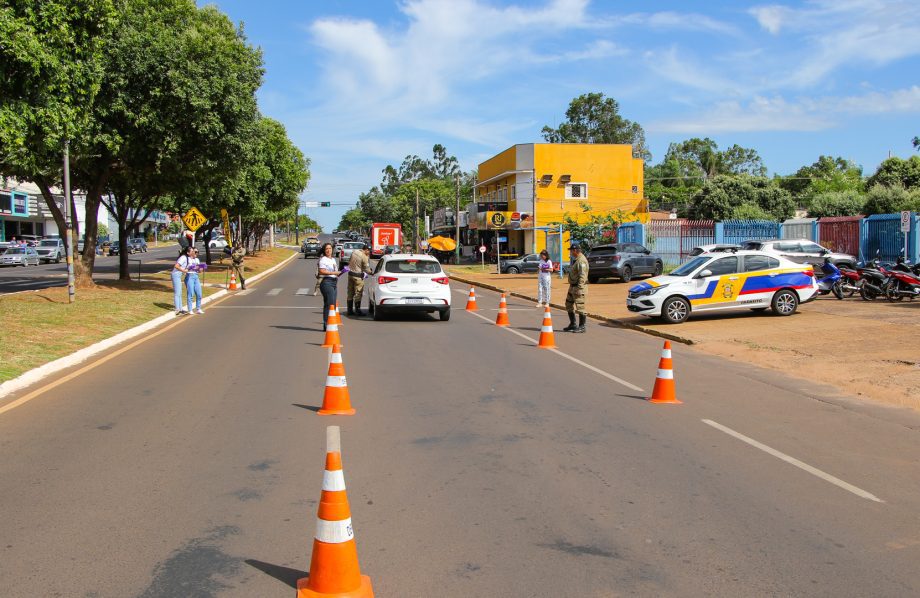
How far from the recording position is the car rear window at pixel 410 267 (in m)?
18.3

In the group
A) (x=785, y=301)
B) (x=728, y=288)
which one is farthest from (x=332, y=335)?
(x=785, y=301)

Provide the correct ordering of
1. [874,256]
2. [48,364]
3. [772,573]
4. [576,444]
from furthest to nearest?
[874,256] < [48,364] < [576,444] < [772,573]

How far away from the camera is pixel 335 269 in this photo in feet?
55.4

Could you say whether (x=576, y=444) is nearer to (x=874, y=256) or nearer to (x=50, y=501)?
(x=50, y=501)

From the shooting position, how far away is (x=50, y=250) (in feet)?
171

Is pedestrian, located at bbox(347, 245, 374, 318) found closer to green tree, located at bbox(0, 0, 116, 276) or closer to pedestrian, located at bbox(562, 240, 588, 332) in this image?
pedestrian, located at bbox(562, 240, 588, 332)

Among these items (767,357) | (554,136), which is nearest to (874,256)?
(767,357)

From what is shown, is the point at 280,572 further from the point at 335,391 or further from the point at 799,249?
the point at 799,249

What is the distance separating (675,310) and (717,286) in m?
1.12

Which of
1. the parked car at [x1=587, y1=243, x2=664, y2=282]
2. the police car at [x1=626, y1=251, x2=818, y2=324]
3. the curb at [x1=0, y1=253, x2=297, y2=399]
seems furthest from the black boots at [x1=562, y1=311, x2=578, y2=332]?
the parked car at [x1=587, y1=243, x2=664, y2=282]

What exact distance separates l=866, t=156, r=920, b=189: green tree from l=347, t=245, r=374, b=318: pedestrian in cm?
4375

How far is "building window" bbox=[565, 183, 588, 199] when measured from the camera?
56.9 m

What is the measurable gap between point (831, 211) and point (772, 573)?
52.3m

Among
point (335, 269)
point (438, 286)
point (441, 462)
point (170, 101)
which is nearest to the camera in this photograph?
point (441, 462)
